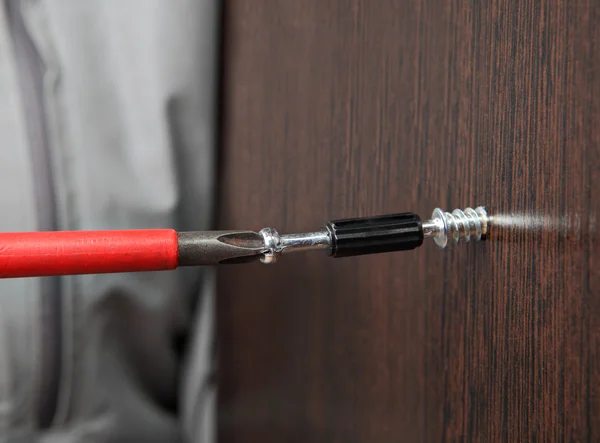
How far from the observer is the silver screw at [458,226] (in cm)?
27

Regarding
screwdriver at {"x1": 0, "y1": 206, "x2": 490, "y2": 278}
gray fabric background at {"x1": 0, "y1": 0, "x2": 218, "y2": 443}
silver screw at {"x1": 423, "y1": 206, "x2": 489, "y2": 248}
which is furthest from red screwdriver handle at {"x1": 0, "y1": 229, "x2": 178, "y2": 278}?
gray fabric background at {"x1": 0, "y1": 0, "x2": 218, "y2": 443}

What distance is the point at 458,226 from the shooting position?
27cm

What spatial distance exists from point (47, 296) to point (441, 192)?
1.35 feet

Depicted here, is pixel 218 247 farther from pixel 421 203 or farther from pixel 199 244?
pixel 421 203

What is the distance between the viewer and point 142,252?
0.75ft

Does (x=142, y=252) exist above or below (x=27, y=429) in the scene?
above

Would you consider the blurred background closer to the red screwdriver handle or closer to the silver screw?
the silver screw

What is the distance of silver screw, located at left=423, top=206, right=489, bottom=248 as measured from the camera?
0.88 ft

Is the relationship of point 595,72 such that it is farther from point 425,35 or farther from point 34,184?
point 34,184

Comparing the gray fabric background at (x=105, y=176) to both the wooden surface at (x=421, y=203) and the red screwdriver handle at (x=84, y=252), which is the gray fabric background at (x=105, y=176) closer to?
the wooden surface at (x=421, y=203)

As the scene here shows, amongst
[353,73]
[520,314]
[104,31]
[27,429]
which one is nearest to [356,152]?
[353,73]

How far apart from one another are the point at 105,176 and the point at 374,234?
0.37 metres

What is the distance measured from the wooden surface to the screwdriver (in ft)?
0.07

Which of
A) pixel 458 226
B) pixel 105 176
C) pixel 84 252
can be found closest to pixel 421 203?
pixel 458 226
